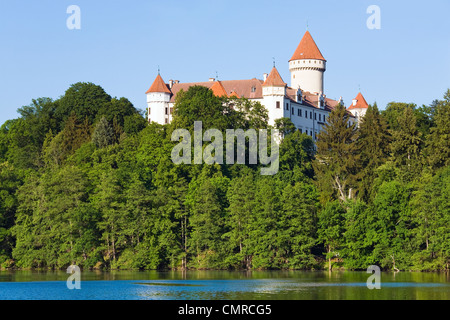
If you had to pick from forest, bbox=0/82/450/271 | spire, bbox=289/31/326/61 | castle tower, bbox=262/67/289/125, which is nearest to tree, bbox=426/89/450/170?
forest, bbox=0/82/450/271

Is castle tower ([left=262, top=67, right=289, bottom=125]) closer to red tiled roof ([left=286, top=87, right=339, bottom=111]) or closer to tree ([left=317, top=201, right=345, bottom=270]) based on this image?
red tiled roof ([left=286, top=87, right=339, bottom=111])

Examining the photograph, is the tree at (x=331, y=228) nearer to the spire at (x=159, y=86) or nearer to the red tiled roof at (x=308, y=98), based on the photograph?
the red tiled roof at (x=308, y=98)

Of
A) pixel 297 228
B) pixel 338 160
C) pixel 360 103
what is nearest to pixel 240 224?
pixel 297 228

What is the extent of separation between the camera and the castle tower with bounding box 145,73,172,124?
106 meters

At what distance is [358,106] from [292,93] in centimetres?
1996

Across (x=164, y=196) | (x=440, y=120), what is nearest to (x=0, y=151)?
(x=164, y=196)

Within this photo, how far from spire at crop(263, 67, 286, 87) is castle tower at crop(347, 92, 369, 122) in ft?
77.2

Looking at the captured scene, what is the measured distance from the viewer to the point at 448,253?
209 ft

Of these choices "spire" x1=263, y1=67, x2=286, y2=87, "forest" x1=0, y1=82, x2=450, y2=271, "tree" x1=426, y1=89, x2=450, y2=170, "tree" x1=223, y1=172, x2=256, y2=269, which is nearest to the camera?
"forest" x1=0, y1=82, x2=450, y2=271

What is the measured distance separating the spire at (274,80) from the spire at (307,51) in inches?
596

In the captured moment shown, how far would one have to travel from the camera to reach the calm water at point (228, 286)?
154 feet
